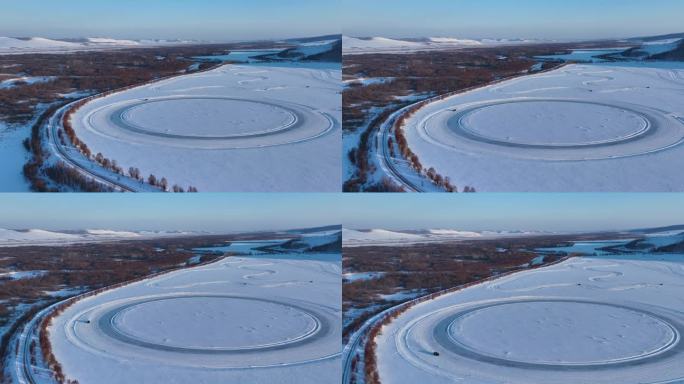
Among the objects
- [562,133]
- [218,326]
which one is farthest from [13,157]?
[562,133]

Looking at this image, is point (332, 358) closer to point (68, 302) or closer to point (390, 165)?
point (390, 165)

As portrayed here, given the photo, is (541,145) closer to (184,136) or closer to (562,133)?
(562,133)

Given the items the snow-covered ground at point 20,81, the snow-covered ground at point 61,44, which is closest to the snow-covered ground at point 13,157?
the snow-covered ground at point 20,81

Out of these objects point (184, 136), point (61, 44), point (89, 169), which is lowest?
point (89, 169)

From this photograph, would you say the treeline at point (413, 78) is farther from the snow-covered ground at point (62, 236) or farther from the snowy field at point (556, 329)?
the snow-covered ground at point (62, 236)

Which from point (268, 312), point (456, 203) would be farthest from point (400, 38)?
point (268, 312)

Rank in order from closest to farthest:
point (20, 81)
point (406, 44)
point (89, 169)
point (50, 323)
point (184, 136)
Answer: point (89, 169), point (184, 136), point (50, 323), point (20, 81), point (406, 44)
